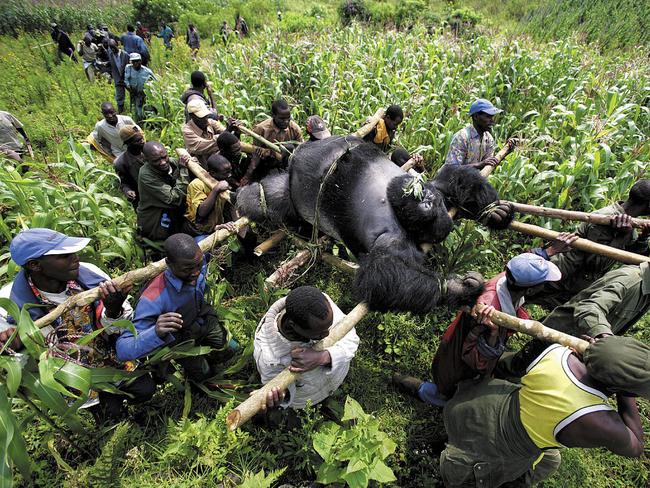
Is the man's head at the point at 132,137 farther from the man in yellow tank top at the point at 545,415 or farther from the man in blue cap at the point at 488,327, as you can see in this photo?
the man in yellow tank top at the point at 545,415

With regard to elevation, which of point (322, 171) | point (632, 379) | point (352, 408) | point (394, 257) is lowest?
point (352, 408)

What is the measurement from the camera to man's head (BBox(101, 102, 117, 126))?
5439 millimetres

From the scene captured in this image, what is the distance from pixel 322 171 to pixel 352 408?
179 centimetres

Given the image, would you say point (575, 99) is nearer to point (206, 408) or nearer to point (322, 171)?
point (322, 171)

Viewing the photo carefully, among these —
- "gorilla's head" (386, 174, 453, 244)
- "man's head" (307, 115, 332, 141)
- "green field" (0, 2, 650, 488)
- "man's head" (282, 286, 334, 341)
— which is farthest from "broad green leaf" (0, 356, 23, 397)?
"man's head" (307, 115, 332, 141)

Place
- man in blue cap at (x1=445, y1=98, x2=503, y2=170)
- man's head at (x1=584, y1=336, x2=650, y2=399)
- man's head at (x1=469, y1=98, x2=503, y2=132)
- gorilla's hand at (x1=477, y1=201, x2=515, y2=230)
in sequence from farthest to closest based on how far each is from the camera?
man in blue cap at (x1=445, y1=98, x2=503, y2=170), man's head at (x1=469, y1=98, x2=503, y2=132), gorilla's hand at (x1=477, y1=201, x2=515, y2=230), man's head at (x1=584, y1=336, x2=650, y2=399)

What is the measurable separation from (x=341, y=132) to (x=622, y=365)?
5089 millimetres

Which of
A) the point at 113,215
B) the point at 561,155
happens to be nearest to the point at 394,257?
the point at 113,215

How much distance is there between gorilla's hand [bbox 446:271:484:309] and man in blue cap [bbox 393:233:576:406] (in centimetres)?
11

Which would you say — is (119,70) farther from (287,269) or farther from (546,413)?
(546,413)

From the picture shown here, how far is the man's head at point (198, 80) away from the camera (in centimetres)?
576

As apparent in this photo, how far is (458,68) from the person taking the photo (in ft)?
24.9

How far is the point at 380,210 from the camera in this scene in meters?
2.66

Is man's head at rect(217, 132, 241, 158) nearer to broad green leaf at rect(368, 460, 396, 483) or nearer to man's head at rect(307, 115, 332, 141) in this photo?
man's head at rect(307, 115, 332, 141)
